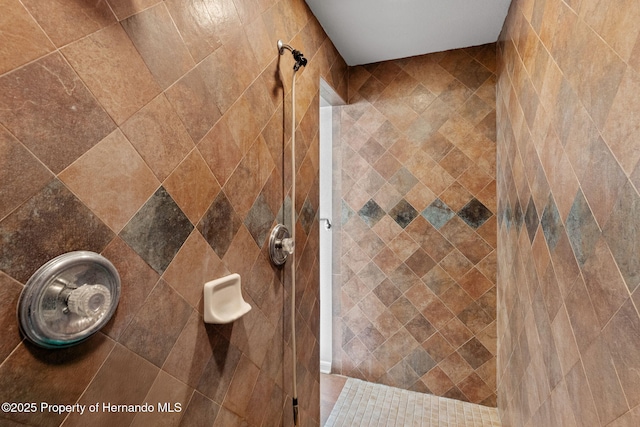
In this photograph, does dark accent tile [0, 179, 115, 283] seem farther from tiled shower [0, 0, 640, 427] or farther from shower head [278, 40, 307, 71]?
shower head [278, 40, 307, 71]

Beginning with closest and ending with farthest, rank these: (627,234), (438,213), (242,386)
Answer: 1. (627,234)
2. (242,386)
3. (438,213)

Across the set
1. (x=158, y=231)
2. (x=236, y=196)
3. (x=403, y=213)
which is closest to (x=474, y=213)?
(x=403, y=213)

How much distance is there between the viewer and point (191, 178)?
2.75 ft

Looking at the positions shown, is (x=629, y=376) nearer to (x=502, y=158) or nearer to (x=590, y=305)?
(x=590, y=305)

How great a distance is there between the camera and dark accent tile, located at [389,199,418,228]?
2100mm

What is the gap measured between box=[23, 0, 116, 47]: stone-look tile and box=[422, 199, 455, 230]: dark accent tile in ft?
6.23

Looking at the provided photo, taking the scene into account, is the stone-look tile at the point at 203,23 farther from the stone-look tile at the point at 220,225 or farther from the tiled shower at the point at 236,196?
the stone-look tile at the point at 220,225

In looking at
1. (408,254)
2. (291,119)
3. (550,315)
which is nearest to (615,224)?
(550,315)

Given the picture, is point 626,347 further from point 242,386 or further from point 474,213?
point 474,213

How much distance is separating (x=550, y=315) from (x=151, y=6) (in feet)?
4.93

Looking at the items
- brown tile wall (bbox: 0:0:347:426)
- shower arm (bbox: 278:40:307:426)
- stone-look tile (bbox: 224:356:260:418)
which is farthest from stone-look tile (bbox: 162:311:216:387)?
shower arm (bbox: 278:40:307:426)

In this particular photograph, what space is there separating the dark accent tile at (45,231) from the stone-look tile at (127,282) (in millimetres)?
38

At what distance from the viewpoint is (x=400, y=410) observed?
1.94 m

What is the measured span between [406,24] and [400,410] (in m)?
2.37
